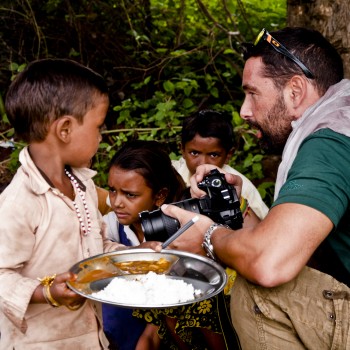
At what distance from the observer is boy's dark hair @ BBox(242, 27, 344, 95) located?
2.51m

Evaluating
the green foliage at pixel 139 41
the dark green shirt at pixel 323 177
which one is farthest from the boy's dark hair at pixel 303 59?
the green foliage at pixel 139 41

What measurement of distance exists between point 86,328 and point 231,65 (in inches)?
158

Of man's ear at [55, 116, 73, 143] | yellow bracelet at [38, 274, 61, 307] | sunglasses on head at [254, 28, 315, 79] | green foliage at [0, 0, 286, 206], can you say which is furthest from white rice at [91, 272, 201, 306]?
green foliage at [0, 0, 286, 206]

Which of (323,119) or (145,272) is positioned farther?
(145,272)

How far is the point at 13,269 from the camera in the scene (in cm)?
207

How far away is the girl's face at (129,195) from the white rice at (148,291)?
2.88ft

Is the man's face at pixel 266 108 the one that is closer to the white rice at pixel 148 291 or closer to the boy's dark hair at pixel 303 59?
the boy's dark hair at pixel 303 59

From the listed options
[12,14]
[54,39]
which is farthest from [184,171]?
[12,14]

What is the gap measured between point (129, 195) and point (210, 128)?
997mm

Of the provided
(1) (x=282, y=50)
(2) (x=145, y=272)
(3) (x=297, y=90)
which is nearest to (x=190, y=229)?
(2) (x=145, y=272)

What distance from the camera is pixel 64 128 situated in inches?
87.0

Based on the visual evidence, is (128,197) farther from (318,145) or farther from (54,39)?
(54,39)

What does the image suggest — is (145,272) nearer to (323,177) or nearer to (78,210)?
→ (78,210)

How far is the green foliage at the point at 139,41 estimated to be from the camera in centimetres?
584
